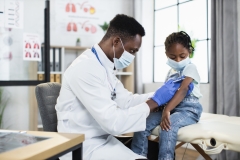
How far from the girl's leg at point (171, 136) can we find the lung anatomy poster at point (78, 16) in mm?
2897

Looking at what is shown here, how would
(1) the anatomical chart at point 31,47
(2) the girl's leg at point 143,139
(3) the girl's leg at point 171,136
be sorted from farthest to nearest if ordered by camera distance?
(1) the anatomical chart at point 31,47
(2) the girl's leg at point 143,139
(3) the girl's leg at point 171,136

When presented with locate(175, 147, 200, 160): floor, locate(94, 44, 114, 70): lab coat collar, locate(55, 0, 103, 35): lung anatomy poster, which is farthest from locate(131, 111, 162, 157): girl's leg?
locate(55, 0, 103, 35): lung anatomy poster

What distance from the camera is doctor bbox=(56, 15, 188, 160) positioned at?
114 cm

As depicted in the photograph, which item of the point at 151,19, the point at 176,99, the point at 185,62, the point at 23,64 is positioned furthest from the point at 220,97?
the point at 23,64

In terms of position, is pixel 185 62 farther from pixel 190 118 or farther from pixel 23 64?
pixel 23 64

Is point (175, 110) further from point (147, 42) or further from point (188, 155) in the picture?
point (147, 42)

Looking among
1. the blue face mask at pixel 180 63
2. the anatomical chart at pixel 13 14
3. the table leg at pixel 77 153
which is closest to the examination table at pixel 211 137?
the blue face mask at pixel 180 63

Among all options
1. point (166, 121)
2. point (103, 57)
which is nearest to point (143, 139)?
point (166, 121)

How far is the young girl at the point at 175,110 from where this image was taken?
135cm

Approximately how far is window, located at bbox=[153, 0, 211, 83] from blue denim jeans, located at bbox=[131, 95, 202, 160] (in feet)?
6.46

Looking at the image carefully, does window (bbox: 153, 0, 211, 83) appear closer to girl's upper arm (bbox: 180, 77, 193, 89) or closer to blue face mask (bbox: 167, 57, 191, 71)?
blue face mask (bbox: 167, 57, 191, 71)

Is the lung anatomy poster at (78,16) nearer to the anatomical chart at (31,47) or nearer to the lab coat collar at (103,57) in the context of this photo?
the anatomical chart at (31,47)

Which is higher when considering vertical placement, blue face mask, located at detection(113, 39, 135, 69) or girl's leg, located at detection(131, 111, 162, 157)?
blue face mask, located at detection(113, 39, 135, 69)

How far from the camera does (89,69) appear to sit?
1192 mm
